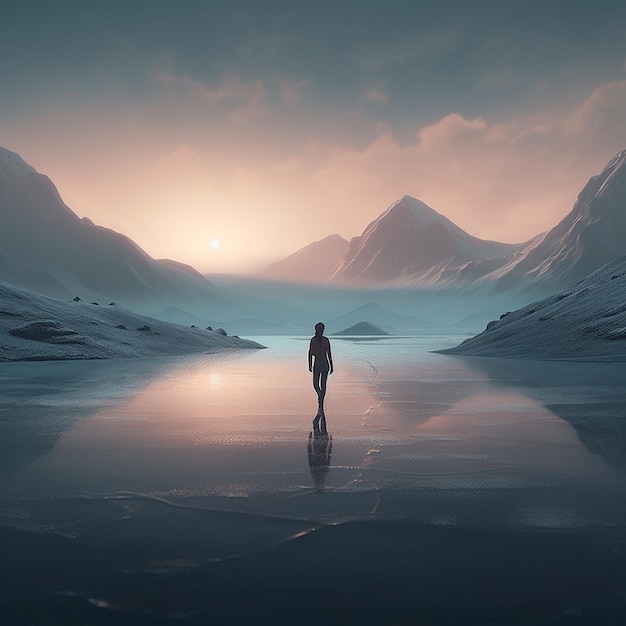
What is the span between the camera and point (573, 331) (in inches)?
1740

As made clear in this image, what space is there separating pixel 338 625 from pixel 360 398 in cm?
1447

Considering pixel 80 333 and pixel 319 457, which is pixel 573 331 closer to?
pixel 319 457

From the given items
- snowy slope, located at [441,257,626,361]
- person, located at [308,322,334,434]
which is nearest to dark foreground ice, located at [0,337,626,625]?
person, located at [308,322,334,434]

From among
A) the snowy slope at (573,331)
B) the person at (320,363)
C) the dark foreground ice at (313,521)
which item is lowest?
the dark foreground ice at (313,521)

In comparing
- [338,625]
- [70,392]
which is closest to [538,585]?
[338,625]

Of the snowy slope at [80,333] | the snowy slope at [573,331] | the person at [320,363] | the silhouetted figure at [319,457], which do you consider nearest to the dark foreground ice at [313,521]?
the silhouetted figure at [319,457]

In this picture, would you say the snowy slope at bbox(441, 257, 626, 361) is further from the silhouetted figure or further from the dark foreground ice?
the silhouetted figure

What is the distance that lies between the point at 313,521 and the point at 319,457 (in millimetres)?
3296

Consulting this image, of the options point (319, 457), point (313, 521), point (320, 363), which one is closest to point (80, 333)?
point (320, 363)

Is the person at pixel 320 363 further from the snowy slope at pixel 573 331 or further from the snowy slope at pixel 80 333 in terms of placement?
the snowy slope at pixel 80 333

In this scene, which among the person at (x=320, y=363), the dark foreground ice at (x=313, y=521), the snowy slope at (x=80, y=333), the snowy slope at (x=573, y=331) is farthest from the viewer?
the snowy slope at (x=80, y=333)

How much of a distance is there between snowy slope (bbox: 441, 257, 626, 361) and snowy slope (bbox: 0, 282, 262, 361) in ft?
113

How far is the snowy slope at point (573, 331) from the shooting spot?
39375 millimetres

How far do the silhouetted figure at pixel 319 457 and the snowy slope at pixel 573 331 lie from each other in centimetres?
3271
